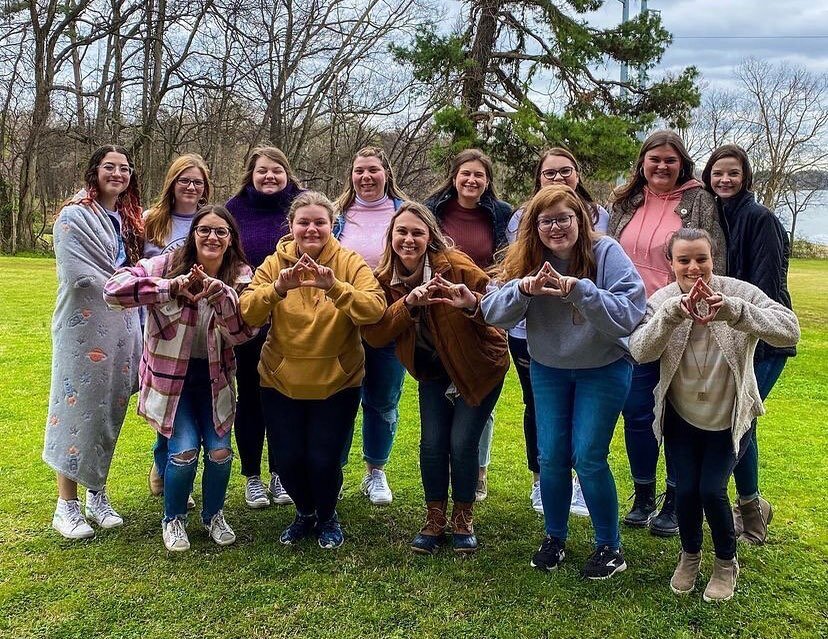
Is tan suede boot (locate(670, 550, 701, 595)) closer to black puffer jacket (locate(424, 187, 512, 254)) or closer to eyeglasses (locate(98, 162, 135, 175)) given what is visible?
black puffer jacket (locate(424, 187, 512, 254))

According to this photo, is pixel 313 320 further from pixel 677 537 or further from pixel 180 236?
pixel 677 537

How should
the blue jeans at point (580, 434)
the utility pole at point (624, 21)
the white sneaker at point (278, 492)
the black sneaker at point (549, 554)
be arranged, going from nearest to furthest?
1. the blue jeans at point (580, 434)
2. the black sneaker at point (549, 554)
3. the white sneaker at point (278, 492)
4. the utility pole at point (624, 21)

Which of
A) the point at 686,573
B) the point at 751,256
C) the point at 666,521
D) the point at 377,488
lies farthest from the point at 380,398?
the point at 751,256

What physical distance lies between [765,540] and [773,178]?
1658 inches

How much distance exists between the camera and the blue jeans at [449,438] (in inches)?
134

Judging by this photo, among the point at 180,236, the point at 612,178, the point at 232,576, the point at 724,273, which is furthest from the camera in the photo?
the point at 612,178

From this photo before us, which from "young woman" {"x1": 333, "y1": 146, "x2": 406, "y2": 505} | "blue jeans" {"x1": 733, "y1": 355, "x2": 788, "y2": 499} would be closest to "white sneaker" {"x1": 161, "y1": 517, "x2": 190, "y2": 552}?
"young woman" {"x1": 333, "y1": 146, "x2": 406, "y2": 505}

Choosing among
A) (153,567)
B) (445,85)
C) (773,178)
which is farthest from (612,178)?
(773,178)

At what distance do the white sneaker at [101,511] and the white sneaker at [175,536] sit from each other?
40 centimetres

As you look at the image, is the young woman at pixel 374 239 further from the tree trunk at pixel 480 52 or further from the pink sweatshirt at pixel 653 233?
the tree trunk at pixel 480 52

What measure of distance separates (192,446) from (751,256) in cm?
293

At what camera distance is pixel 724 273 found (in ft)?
11.3

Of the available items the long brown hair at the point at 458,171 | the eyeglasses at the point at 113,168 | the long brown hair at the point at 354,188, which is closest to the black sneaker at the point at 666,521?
the long brown hair at the point at 458,171

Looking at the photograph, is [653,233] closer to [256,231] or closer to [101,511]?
[256,231]
